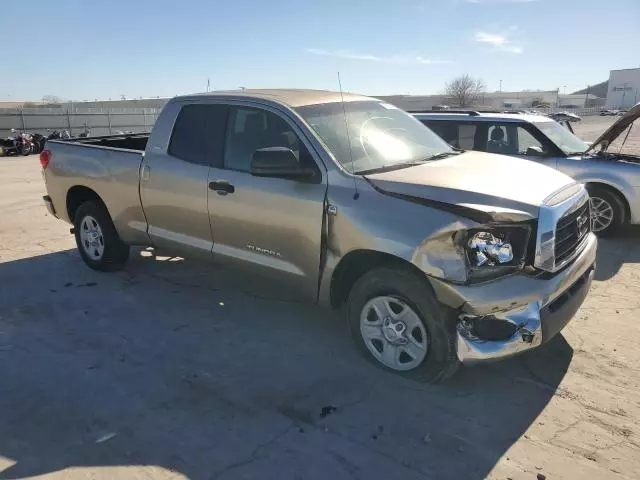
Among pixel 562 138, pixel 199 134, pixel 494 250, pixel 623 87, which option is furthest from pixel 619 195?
pixel 623 87

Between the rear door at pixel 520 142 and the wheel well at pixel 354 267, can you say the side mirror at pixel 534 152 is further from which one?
the wheel well at pixel 354 267

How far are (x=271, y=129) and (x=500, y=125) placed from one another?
4.49m

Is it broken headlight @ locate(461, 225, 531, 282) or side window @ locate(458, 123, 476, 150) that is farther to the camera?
side window @ locate(458, 123, 476, 150)

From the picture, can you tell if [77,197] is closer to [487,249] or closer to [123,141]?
[123,141]

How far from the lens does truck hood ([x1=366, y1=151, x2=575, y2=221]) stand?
3297mm

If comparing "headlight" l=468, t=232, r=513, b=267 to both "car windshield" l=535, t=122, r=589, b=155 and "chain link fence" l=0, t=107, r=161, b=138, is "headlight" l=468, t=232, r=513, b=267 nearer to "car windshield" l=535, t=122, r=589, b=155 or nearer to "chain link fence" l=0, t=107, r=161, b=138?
"car windshield" l=535, t=122, r=589, b=155

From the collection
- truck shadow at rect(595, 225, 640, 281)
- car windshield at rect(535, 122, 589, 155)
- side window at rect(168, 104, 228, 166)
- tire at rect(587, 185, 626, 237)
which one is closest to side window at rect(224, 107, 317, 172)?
side window at rect(168, 104, 228, 166)

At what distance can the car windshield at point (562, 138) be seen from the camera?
7516mm

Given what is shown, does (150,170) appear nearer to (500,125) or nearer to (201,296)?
(201,296)

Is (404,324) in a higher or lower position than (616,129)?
lower

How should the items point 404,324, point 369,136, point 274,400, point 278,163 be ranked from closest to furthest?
1. point 274,400
2. point 404,324
3. point 278,163
4. point 369,136

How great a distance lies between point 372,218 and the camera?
3.60 m

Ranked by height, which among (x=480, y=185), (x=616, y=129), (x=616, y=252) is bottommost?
(x=616, y=252)

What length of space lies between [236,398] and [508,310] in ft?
6.09
